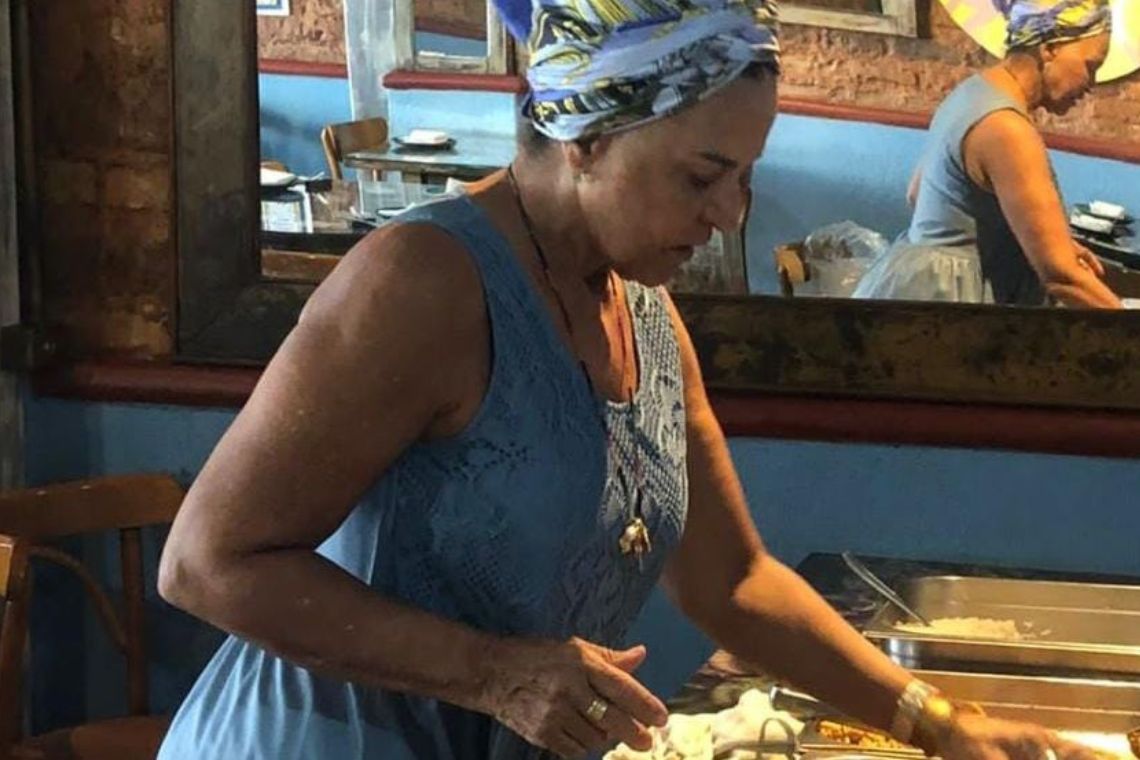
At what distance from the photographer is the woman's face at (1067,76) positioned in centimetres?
215

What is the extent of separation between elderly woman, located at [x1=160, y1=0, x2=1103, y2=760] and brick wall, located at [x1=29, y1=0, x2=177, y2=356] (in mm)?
1169

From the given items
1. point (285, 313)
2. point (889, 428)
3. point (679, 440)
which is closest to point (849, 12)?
point (889, 428)

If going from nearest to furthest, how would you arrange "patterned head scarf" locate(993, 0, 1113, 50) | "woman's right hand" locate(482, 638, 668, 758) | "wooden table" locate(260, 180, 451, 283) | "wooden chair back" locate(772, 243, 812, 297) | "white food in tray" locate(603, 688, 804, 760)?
1. "woman's right hand" locate(482, 638, 668, 758)
2. "white food in tray" locate(603, 688, 804, 760)
3. "patterned head scarf" locate(993, 0, 1113, 50)
4. "wooden chair back" locate(772, 243, 812, 297)
5. "wooden table" locate(260, 180, 451, 283)

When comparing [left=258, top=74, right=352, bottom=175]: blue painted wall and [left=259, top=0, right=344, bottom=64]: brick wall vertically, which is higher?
[left=259, top=0, right=344, bottom=64]: brick wall

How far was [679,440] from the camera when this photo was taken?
1.36 m

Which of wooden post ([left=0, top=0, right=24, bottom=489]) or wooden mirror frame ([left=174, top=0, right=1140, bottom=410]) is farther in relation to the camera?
wooden post ([left=0, top=0, right=24, bottom=489])

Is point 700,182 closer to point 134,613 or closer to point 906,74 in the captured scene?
point 906,74

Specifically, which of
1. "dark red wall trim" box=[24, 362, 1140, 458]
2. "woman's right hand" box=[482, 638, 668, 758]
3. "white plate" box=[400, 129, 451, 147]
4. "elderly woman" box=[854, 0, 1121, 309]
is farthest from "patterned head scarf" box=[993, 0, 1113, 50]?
"woman's right hand" box=[482, 638, 668, 758]

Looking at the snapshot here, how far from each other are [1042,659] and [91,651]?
1.37 meters

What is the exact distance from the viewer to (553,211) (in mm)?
1249

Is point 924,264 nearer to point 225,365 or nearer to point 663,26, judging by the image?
point 225,365

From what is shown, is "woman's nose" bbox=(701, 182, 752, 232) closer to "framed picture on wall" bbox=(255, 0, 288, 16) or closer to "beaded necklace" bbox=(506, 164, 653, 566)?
"beaded necklace" bbox=(506, 164, 653, 566)

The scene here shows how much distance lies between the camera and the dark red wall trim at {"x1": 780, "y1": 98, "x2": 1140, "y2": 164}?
2.15 metres

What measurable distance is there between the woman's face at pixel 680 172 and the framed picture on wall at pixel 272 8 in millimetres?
1212
